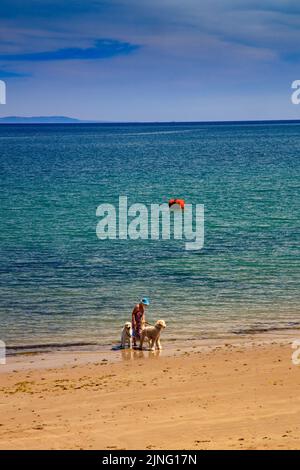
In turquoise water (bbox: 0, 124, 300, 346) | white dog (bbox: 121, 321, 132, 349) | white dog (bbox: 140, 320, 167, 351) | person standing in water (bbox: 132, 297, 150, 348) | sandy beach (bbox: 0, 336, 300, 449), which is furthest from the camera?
turquoise water (bbox: 0, 124, 300, 346)

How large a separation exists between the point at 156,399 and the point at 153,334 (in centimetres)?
459

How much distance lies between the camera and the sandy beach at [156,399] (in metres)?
12.5

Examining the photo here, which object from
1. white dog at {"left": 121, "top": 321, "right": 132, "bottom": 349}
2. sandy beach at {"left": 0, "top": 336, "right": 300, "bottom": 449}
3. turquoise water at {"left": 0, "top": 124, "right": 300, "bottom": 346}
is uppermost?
turquoise water at {"left": 0, "top": 124, "right": 300, "bottom": 346}

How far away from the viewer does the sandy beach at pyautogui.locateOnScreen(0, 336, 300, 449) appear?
12.5m

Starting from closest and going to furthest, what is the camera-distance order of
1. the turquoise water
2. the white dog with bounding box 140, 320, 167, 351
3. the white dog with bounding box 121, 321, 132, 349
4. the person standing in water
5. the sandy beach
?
the sandy beach, the white dog with bounding box 140, 320, 167, 351, the white dog with bounding box 121, 321, 132, 349, the person standing in water, the turquoise water

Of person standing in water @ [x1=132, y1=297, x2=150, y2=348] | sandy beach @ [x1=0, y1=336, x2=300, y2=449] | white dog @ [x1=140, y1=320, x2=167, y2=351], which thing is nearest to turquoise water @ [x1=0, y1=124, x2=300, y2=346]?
person standing in water @ [x1=132, y1=297, x2=150, y2=348]

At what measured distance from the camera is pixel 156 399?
15039 millimetres

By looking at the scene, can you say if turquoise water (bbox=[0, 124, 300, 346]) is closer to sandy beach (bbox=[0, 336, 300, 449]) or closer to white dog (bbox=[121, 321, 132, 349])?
white dog (bbox=[121, 321, 132, 349])

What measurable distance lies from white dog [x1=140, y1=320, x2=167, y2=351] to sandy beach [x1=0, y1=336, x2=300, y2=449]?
380 mm

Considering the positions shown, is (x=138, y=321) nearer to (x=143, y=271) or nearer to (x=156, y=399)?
(x=156, y=399)

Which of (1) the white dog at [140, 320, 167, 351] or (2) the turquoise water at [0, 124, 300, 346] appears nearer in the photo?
(1) the white dog at [140, 320, 167, 351]

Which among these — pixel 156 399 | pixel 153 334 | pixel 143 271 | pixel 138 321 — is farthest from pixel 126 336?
pixel 143 271
